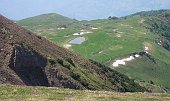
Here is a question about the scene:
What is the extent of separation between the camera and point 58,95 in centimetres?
3922

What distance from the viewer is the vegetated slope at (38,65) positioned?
61856 mm

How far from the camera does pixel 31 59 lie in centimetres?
6625

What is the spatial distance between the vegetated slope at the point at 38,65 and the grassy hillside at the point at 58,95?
53.4 feet

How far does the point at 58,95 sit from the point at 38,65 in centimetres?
2704

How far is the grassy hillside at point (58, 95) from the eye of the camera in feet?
122

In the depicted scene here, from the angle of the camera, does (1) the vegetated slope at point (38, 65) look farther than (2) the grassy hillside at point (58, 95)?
Yes

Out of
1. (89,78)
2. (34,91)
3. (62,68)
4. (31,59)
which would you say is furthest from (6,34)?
(34,91)

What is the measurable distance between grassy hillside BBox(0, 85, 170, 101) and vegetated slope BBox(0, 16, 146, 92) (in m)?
16.3

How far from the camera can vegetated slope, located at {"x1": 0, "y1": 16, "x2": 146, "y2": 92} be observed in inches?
2435

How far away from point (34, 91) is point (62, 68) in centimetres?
2882

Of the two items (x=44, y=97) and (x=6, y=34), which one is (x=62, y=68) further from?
(x=44, y=97)

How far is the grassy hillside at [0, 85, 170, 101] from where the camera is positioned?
37250mm

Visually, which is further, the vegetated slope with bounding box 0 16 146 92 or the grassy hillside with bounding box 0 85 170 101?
the vegetated slope with bounding box 0 16 146 92

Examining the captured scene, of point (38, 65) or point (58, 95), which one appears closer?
point (58, 95)
